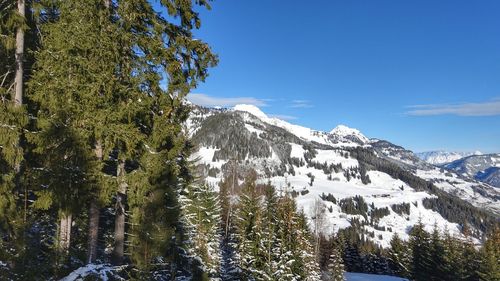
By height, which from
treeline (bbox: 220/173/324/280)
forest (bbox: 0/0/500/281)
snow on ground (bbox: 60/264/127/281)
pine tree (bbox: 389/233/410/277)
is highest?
forest (bbox: 0/0/500/281)

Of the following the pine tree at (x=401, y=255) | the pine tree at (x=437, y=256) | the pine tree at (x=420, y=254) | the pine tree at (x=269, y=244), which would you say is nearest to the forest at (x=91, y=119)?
the pine tree at (x=269, y=244)

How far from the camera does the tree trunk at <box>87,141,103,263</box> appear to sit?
11.3 m

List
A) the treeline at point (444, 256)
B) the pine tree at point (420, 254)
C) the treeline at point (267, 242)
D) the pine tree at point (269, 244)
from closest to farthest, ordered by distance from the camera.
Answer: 1. the pine tree at point (269, 244)
2. the treeline at point (267, 242)
3. the treeline at point (444, 256)
4. the pine tree at point (420, 254)

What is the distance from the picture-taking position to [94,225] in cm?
1173

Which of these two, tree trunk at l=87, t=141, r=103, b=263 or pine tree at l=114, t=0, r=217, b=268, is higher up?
pine tree at l=114, t=0, r=217, b=268

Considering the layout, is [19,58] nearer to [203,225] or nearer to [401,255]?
[203,225]

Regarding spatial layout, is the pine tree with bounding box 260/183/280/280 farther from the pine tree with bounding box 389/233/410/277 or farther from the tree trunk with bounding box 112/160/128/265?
the pine tree with bounding box 389/233/410/277

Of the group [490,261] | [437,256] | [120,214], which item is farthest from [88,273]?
[437,256]

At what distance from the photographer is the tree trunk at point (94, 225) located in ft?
37.0

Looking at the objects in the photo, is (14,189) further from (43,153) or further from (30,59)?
(30,59)

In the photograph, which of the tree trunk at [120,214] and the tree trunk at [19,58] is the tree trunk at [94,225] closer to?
the tree trunk at [120,214]

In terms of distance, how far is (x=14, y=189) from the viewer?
12164mm

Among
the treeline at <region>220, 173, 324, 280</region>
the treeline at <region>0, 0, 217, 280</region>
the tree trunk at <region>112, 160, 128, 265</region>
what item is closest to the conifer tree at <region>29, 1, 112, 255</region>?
the treeline at <region>0, 0, 217, 280</region>

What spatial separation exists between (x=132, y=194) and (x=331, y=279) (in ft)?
143
